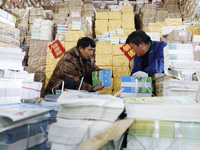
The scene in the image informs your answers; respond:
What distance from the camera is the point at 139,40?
2.32 m

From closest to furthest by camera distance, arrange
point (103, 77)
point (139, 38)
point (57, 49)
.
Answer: point (139, 38)
point (103, 77)
point (57, 49)

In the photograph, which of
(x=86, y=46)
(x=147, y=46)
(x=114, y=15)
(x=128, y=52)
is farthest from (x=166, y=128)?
(x=114, y=15)

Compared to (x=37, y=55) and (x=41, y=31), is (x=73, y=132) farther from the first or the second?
(x=41, y=31)

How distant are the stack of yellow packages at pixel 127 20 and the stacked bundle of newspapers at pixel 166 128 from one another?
541 cm

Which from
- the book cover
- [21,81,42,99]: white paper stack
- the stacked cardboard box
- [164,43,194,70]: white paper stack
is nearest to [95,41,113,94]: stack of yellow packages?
the stacked cardboard box

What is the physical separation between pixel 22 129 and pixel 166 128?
56 cm

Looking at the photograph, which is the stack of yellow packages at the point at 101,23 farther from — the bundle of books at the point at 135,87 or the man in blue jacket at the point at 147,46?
the bundle of books at the point at 135,87

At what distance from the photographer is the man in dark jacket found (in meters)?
2.43

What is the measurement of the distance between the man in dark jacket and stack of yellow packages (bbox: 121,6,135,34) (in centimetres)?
350

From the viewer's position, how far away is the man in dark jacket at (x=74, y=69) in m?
2.43

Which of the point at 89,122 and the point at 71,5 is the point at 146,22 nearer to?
the point at 71,5

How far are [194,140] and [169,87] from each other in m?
0.50

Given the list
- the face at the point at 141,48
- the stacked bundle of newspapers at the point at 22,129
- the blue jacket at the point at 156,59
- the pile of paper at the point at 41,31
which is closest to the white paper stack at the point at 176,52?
the blue jacket at the point at 156,59

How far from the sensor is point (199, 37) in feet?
12.4
